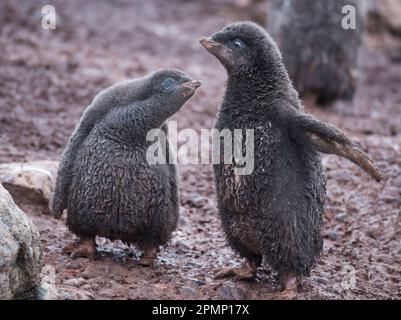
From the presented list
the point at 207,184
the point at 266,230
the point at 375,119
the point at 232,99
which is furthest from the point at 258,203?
the point at 375,119

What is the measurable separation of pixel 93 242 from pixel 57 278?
591 millimetres

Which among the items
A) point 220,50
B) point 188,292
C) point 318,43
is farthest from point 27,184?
point 318,43

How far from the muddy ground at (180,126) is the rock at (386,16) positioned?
230 mm

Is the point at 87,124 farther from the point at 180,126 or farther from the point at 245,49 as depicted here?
the point at 180,126

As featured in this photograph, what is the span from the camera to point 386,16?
50.2ft

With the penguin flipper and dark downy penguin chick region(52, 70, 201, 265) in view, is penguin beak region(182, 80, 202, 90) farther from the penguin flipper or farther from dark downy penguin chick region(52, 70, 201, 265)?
the penguin flipper

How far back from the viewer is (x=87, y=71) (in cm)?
1020

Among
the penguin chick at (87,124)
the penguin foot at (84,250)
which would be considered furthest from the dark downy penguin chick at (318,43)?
the penguin foot at (84,250)

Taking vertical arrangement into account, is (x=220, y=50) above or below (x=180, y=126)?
above

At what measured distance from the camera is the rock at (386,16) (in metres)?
15.3

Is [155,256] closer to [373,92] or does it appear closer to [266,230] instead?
[266,230]

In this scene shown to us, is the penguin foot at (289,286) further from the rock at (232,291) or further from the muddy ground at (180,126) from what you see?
the rock at (232,291)

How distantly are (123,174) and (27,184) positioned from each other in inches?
47.7
